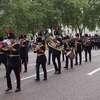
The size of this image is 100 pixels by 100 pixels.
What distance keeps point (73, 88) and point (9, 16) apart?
91.7 ft

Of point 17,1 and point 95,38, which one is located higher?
point 17,1

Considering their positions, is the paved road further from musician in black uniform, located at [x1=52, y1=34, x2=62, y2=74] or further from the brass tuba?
the brass tuba

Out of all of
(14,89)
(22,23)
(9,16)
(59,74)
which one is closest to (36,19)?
(22,23)

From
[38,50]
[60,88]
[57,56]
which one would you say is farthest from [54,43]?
[60,88]

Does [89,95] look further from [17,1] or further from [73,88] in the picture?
[17,1]

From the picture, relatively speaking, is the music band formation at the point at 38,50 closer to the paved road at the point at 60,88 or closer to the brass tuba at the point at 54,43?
the brass tuba at the point at 54,43

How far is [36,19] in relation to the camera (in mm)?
57250

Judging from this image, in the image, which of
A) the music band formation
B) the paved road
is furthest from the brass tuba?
the paved road

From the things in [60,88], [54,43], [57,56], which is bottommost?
[60,88]

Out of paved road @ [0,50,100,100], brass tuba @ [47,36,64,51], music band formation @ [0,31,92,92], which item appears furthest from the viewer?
brass tuba @ [47,36,64,51]

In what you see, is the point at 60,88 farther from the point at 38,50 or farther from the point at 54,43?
the point at 54,43

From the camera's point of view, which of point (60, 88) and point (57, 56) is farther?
point (57, 56)

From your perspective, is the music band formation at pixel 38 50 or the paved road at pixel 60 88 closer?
the paved road at pixel 60 88

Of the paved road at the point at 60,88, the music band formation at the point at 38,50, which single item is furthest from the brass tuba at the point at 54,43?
the paved road at the point at 60,88
